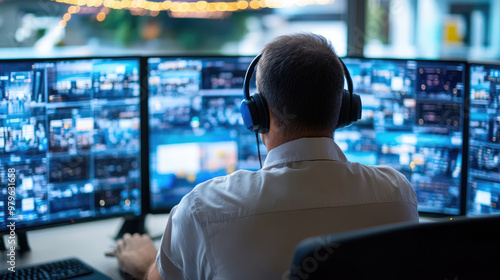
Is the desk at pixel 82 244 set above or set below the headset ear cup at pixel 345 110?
below

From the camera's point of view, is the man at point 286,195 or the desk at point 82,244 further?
the desk at point 82,244

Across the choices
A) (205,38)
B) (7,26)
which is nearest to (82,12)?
(7,26)

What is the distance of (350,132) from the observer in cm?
188

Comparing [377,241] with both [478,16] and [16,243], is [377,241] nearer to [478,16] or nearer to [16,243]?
[16,243]

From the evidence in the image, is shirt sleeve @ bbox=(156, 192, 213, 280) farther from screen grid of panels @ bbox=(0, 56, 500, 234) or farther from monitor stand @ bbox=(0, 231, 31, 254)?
monitor stand @ bbox=(0, 231, 31, 254)

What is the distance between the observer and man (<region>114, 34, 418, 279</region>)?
3.34ft

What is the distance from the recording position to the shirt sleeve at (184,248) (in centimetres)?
106

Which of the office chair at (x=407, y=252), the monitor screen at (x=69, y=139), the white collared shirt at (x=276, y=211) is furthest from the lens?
the monitor screen at (x=69, y=139)

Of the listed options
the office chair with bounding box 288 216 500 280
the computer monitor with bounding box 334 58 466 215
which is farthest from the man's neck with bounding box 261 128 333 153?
the computer monitor with bounding box 334 58 466 215

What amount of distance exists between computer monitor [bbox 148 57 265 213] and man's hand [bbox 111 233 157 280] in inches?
8.6

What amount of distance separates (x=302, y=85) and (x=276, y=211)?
0.26m

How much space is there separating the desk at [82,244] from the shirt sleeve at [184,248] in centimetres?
40

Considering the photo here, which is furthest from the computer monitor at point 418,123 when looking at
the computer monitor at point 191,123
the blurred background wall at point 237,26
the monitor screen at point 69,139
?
the monitor screen at point 69,139

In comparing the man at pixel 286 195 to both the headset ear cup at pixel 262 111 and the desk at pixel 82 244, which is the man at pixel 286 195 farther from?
the desk at pixel 82 244
